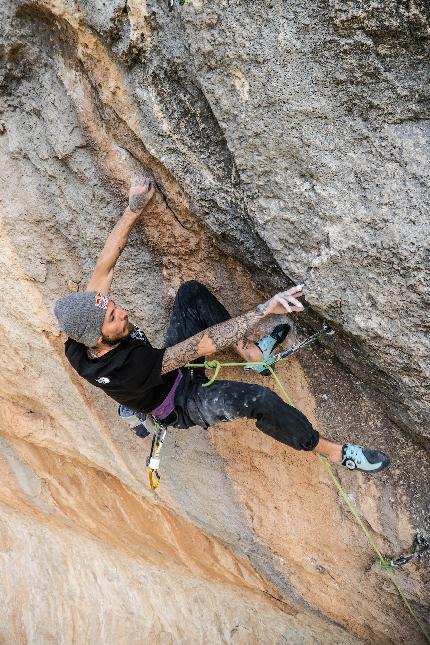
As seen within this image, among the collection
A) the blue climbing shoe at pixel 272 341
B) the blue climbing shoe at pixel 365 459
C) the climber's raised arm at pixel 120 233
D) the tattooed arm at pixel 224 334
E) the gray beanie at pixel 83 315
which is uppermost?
the climber's raised arm at pixel 120 233

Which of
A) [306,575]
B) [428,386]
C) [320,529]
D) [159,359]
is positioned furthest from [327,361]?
[306,575]

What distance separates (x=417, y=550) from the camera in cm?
351

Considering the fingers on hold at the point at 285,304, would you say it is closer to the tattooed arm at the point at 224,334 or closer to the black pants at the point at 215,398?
the tattooed arm at the point at 224,334

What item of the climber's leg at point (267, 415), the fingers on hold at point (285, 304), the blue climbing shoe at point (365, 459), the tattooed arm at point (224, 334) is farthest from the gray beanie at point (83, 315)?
the blue climbing shoe at point (365, 459)

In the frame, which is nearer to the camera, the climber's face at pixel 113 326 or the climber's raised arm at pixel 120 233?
the climber's face at pixel 113 326

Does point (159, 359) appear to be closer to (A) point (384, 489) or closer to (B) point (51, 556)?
(A) point (384, 489)

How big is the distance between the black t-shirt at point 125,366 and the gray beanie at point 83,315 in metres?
0.18

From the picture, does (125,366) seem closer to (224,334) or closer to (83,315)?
(83,315)

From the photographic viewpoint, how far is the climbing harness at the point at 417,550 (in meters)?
3.48

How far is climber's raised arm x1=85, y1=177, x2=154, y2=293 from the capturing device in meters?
3.09

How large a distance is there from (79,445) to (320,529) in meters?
1.92

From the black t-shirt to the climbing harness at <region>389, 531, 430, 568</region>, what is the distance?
177cm

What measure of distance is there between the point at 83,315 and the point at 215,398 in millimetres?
837

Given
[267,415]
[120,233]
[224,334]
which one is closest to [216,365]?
[224,334]
